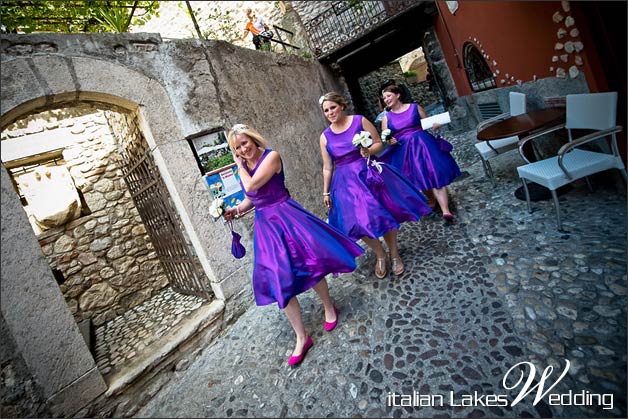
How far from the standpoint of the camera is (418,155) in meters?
3.83

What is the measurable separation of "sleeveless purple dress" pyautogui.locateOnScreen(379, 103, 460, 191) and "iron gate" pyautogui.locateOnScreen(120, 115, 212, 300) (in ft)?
9.45

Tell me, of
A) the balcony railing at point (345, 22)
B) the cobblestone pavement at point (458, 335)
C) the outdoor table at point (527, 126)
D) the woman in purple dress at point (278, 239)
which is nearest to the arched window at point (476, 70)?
the outdoor table at point (527, 126)

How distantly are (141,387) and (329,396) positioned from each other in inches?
71.5

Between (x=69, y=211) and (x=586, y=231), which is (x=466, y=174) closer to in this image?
(x=586, y=231)

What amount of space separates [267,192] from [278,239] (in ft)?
1.24

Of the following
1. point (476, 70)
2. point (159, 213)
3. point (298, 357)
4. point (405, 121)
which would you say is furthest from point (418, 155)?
point (476, 70)

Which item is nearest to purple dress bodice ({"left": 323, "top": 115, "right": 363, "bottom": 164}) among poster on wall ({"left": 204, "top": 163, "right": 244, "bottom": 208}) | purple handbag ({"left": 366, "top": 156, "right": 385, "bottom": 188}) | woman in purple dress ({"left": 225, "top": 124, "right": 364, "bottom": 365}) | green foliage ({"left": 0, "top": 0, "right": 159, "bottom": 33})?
purple handbag ({"left": 366, "top": 156, "right": 385, "bottom": 188})

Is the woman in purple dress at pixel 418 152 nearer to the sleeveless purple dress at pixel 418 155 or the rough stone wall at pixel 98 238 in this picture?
the sleeveless purple dress at pixel 418 155

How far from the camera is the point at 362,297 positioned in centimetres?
299

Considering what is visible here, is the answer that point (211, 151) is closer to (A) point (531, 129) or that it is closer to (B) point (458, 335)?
(B) point (458, 335)

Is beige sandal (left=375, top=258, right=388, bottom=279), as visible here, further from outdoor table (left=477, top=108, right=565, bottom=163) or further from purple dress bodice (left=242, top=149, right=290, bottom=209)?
outdoor table (left=477, top=108, right=565, bottom=163)

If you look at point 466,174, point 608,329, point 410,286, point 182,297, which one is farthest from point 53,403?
point 466,174

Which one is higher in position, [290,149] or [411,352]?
[290,149]

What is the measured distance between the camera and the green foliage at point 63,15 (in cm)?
391
